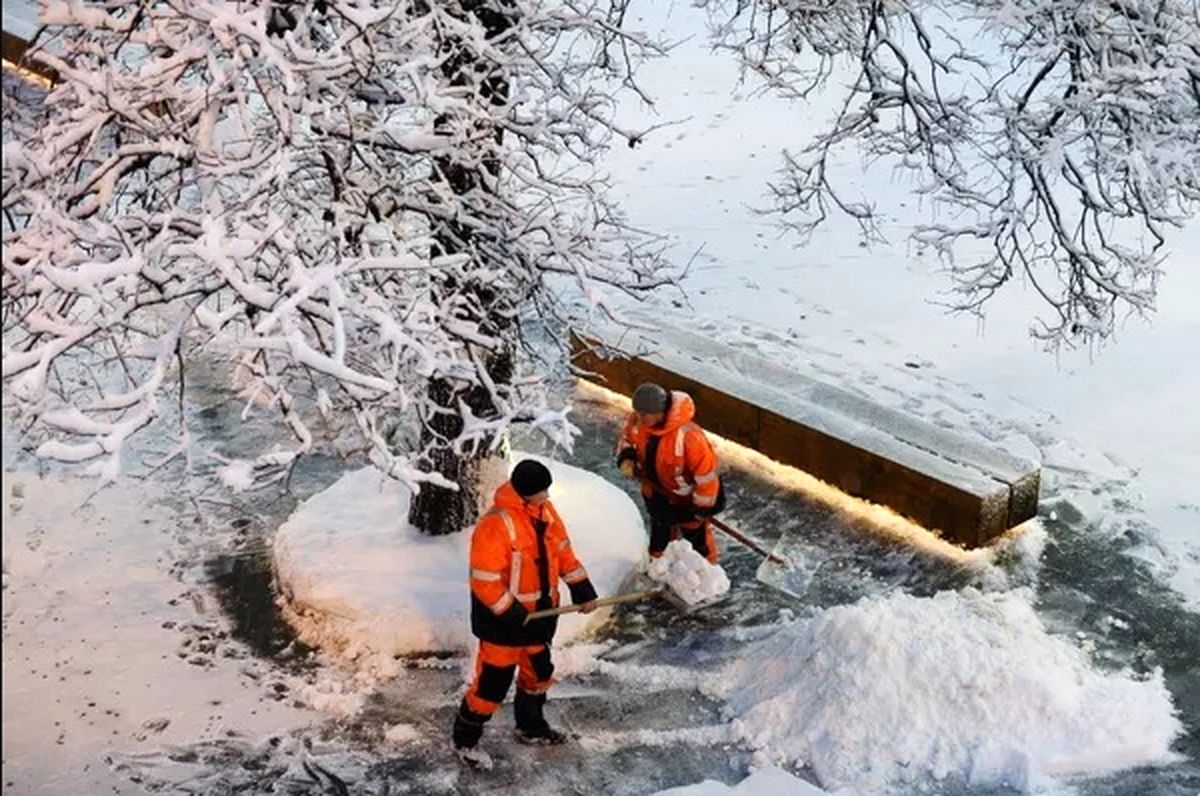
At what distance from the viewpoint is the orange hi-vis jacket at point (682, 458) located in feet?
27.5

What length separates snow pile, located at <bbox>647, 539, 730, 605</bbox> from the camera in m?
8.36

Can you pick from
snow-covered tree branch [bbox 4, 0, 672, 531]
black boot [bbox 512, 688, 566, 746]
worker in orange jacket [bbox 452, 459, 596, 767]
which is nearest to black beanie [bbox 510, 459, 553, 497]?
worker in orange jacket [bbox 452, 459, 596, 767]

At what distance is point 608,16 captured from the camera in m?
8.26

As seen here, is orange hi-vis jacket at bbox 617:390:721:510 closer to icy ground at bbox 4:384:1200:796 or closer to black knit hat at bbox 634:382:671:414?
black knit hat at bbox 634:382:671:414

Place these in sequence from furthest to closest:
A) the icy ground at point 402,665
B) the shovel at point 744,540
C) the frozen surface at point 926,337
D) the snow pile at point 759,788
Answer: the frozen surface at point 926,337, the shovel at point 744,540, the icy ground at point 402,665, the snow pile at point 759,788

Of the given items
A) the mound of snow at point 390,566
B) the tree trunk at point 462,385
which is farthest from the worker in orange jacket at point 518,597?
the mound of snow at point 390,566

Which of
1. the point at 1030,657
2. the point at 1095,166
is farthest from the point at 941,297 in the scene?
the point at 1030,657

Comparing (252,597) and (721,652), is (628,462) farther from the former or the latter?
(252,597)

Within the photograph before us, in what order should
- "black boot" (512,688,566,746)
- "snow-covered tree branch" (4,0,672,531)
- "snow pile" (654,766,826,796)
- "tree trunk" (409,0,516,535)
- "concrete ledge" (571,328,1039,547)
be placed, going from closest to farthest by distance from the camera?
"snow-covered tree branch" (4,0,672,531)
"snow pile" (654,766,826,796)
"tree trunk" (409,0,516,535)
"black boot" (512,688,566,746)
"concrete ledge" (571,328,1039,547)

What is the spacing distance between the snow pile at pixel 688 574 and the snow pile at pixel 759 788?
6.01 feet

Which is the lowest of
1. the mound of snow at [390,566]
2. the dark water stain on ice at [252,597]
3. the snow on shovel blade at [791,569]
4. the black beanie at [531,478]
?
the dark water stain on ice at [252,597]

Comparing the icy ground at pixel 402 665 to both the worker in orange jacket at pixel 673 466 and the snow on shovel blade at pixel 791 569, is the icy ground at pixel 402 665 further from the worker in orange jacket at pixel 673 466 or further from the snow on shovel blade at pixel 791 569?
the worker in orange jacket at pixel 673 466

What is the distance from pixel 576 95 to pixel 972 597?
3689mm

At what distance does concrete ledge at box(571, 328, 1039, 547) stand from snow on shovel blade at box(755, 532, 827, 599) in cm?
82
